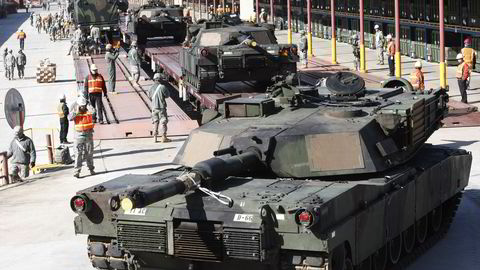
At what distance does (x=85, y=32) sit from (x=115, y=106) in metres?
25.9

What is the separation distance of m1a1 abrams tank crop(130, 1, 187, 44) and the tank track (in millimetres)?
31263

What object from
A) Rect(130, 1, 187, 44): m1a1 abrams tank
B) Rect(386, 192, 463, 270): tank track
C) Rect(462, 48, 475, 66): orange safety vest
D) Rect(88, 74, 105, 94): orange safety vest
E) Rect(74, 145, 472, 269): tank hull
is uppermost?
Rect(130, 1, 187, 44): m1a1 abrams tank

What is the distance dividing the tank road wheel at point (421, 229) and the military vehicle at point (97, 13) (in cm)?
4324

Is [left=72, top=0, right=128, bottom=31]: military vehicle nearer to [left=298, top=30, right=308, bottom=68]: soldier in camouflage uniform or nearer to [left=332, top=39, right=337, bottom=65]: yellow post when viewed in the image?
[left=332, top=39, right=337, bottom=65]: yellow post

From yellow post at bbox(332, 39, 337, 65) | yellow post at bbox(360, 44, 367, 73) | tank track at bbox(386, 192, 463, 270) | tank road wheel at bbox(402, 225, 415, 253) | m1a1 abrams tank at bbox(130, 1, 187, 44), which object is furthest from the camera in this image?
m1a1 abrams tank at bbox(130, 1, 187, 44)

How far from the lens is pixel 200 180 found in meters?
12.0

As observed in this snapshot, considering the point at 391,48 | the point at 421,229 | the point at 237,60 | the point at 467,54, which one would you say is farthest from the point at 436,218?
the point at 391,48

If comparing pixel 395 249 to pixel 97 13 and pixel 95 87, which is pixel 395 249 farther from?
pixel 97 13

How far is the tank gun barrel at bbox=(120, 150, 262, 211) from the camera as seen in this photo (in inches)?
433

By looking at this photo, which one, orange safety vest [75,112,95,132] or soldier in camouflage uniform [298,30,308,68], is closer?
orange safety vest [75,112,95,132]

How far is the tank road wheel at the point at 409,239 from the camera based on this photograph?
48.8ft

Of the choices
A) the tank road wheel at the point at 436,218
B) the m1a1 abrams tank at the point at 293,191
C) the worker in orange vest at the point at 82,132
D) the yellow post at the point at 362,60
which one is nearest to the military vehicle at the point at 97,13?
the yellow post at the point at 362,60

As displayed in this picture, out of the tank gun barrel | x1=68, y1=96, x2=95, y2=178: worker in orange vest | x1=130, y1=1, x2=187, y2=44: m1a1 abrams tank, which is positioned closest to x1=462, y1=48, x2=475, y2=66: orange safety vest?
x1=68, y1=96, x2=95, y2=178: worker in orange vest

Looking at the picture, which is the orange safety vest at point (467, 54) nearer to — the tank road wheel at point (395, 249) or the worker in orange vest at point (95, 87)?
the worker in orange vest at point (95, 87)
